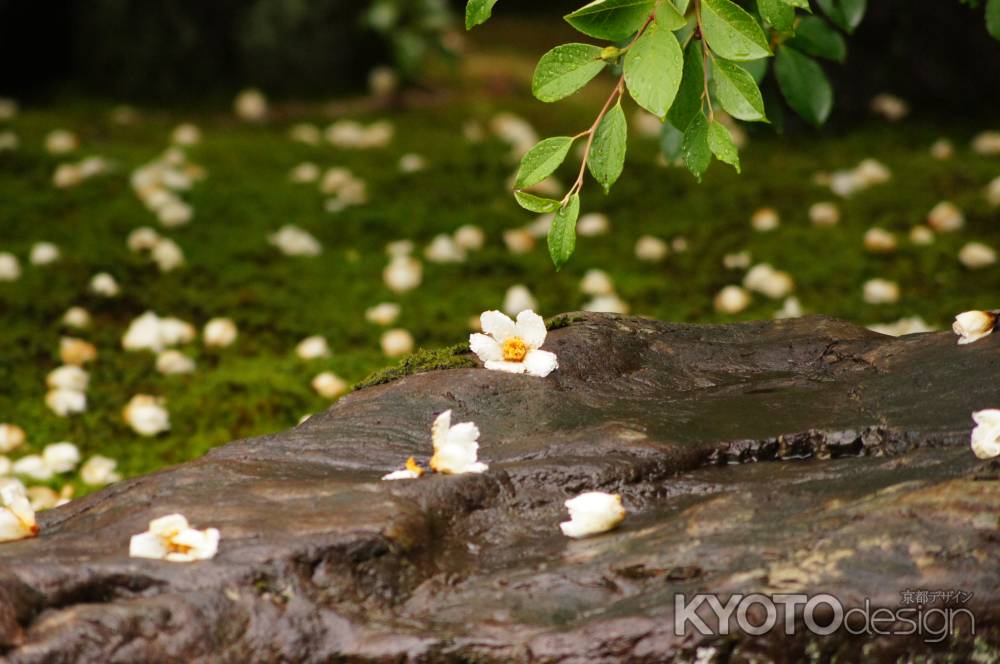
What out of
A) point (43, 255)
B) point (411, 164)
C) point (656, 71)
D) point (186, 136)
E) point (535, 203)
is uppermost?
point (186, 136)

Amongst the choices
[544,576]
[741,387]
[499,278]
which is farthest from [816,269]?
[544,576]

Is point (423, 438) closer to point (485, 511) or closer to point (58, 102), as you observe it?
point (485, 511)

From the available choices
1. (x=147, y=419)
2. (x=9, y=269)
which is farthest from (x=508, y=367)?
(x=9, y=269)

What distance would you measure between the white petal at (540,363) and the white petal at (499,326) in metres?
0.05

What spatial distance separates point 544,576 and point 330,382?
152 cm

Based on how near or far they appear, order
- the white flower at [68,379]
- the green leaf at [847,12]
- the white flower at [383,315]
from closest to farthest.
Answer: the green leaf at [847,12] → the white flower at [68,379] → the white flower at [383,315]

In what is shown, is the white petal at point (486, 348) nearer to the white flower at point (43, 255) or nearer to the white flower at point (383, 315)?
the white flower at point (383, 315)

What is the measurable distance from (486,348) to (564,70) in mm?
472

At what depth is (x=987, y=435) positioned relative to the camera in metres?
1.39

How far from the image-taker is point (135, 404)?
108 inches

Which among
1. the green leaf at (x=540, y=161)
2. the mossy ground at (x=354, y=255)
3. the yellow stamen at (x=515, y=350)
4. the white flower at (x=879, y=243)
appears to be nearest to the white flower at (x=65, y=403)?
Answer: the mossy ground at (x=354, y=255)

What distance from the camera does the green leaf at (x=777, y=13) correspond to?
1.46 m

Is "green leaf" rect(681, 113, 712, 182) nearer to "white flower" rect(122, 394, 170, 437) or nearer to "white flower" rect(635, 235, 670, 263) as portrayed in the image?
"white flower" rect(122, 394, 170, 437)

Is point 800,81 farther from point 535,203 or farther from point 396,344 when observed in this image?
point 396,344
